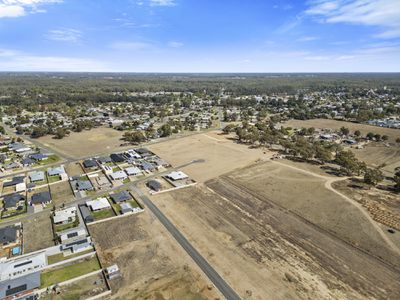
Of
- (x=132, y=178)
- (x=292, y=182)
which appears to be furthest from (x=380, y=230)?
(x=132, y=178)

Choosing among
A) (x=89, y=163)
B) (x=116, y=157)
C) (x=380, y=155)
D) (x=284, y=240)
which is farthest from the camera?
(x=380, y=155)

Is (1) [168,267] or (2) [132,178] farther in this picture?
(2) [132,178]

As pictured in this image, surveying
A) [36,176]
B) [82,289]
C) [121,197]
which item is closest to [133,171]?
[121,197]

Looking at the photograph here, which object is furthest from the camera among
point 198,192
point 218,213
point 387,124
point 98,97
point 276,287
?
point 98,97

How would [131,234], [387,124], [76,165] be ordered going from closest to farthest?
[131,234]
[76,165]
[387,124]

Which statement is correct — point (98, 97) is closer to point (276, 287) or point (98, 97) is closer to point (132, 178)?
point (132, 178)

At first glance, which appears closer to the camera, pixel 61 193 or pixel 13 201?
pixel 13 201

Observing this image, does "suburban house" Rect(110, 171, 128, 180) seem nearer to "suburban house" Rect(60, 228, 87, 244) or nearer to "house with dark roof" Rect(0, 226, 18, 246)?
"suburban house" Rect(60, 228, 87, 244)

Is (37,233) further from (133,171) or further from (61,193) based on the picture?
(133,171)
